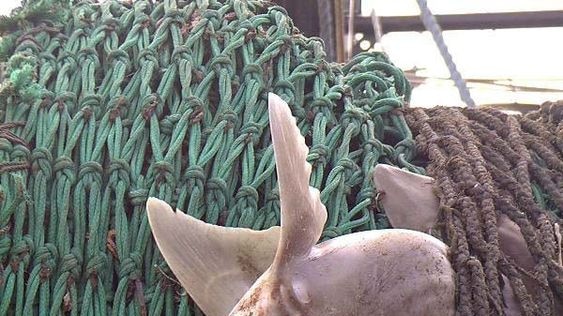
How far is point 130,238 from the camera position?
3.46 ft

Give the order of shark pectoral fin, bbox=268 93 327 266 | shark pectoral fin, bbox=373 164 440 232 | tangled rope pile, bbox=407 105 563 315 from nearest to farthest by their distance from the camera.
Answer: shark pectoral fin, bbox=268 93 327 266 → tangled rope pile, bbox=407 105 563 315 → shark pectoral fin, bbox=373 164 440 232

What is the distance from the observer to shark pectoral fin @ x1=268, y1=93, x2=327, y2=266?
768 millimetres

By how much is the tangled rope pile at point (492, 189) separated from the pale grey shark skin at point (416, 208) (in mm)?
13

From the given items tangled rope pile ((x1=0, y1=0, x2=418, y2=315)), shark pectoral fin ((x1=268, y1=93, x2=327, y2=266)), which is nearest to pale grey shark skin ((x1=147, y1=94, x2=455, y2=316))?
shark pectoral fin ((x1=268, y1=93, x2=327, y2=266))

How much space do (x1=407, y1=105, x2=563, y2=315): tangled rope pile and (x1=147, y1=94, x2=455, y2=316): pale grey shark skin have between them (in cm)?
4

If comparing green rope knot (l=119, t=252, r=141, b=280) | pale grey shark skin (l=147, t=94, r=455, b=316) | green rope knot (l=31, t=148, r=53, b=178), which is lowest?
green rope knot (l=119, t=252, r=141, b=280)

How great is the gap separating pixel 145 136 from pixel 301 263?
→ 0.38m

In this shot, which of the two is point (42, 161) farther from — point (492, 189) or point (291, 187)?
point (492, 189)

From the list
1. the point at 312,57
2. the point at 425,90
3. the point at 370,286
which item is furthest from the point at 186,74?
the point at 425,90

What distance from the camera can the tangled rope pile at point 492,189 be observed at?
895 mm

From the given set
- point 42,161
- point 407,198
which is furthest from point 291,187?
point 42,161

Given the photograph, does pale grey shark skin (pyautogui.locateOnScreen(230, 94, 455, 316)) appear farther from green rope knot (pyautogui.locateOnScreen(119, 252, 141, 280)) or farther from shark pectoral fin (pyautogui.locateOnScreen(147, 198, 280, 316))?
green rope knot (pyautogui.locateOnScreen(119, 252, 141, 280))

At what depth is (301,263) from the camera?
0.84 meters

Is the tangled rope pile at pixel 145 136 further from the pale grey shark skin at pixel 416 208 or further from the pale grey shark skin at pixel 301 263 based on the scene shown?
the pale grey shark skin at pixel 301 263
